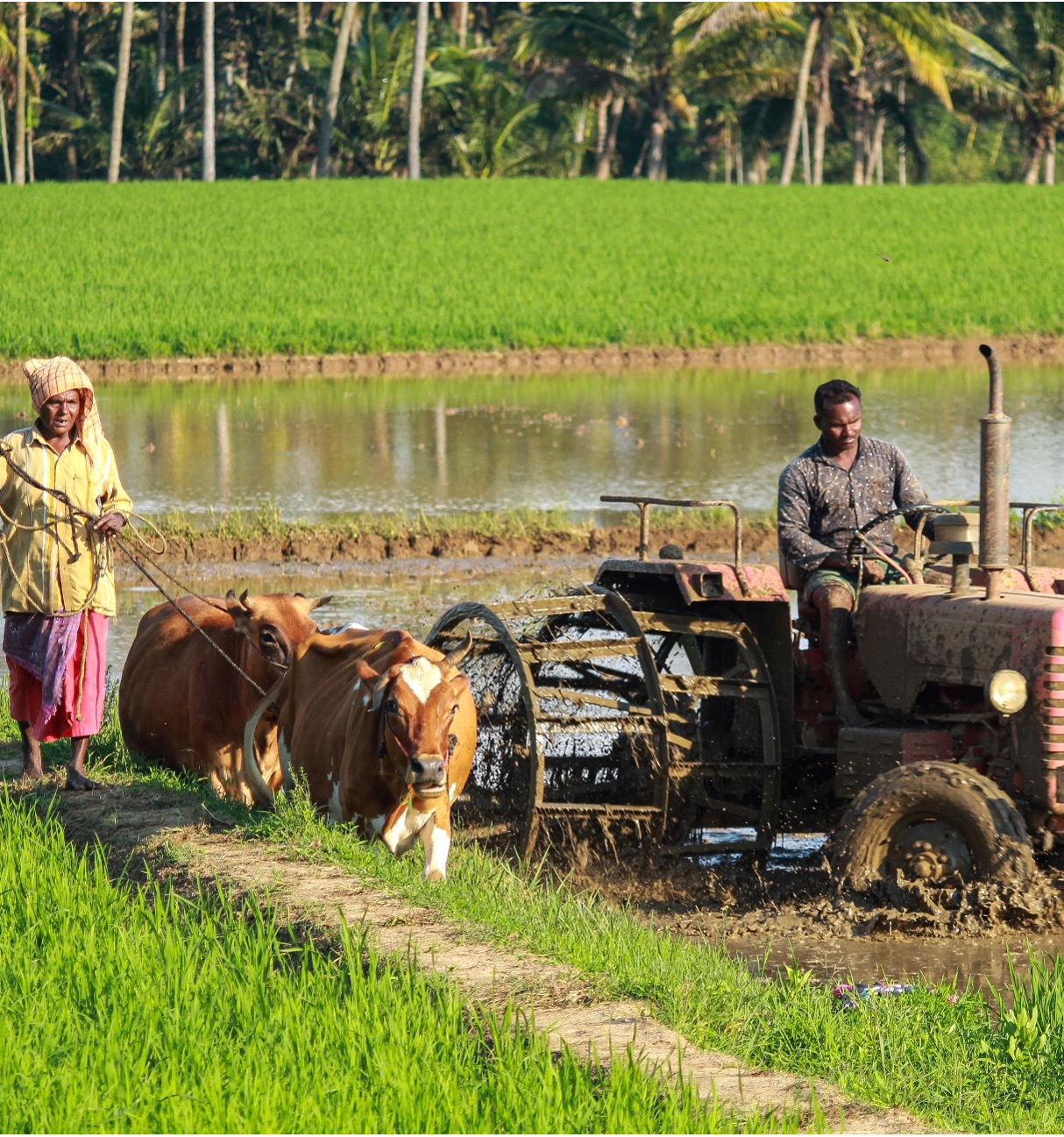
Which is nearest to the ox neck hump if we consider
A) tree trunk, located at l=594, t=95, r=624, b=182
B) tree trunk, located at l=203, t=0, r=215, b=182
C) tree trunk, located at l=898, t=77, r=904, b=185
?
tree trunk, located at l=203, t=0, r=215, b=182

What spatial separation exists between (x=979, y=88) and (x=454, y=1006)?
5225 cm

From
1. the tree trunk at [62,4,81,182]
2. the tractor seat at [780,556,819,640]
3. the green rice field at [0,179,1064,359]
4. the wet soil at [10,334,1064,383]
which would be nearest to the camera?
the tractor seat at [780,556,819,640]

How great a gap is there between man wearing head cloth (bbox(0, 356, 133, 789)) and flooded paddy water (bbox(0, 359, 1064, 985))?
3171 mm

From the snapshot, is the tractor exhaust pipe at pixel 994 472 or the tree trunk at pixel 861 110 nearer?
the tractor exhaust pipe at pixel 994 472

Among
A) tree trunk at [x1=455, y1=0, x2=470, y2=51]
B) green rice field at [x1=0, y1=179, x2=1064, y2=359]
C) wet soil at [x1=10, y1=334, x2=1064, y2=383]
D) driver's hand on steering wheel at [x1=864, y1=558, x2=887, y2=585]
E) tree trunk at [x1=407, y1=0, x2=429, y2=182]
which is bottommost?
driver's hand on steering wheel at [x1=864, y1=558, x2=887, y2=585]

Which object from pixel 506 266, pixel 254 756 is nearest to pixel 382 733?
pixel 254 756

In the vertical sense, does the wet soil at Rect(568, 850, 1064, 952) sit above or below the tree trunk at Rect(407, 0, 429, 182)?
below

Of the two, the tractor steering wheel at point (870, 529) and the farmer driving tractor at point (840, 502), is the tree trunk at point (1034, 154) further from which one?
the tractor steering wheel at point (870, 529)

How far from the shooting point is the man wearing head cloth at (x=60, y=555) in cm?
748

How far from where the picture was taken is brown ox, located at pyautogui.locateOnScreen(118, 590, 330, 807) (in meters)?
7.94

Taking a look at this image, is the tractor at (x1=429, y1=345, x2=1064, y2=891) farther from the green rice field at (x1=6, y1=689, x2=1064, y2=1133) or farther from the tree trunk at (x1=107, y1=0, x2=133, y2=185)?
the tree trunk at (x1=107, y1=0, x2=133, y2=185)

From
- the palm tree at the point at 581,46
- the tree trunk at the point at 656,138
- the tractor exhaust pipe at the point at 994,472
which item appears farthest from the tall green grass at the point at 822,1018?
the tree trunk at the point at 656,138

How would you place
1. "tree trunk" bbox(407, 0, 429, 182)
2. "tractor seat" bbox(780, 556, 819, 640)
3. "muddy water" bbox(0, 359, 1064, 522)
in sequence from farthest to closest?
"tree trunk" bbox(407, 0, 429, 182), "muddy water" bbox(0, 359, 1064, 522), "tractor seat" bbox(780, 556, 819, 640)

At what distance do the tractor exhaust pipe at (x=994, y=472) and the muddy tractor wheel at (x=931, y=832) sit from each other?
0.82 meters
